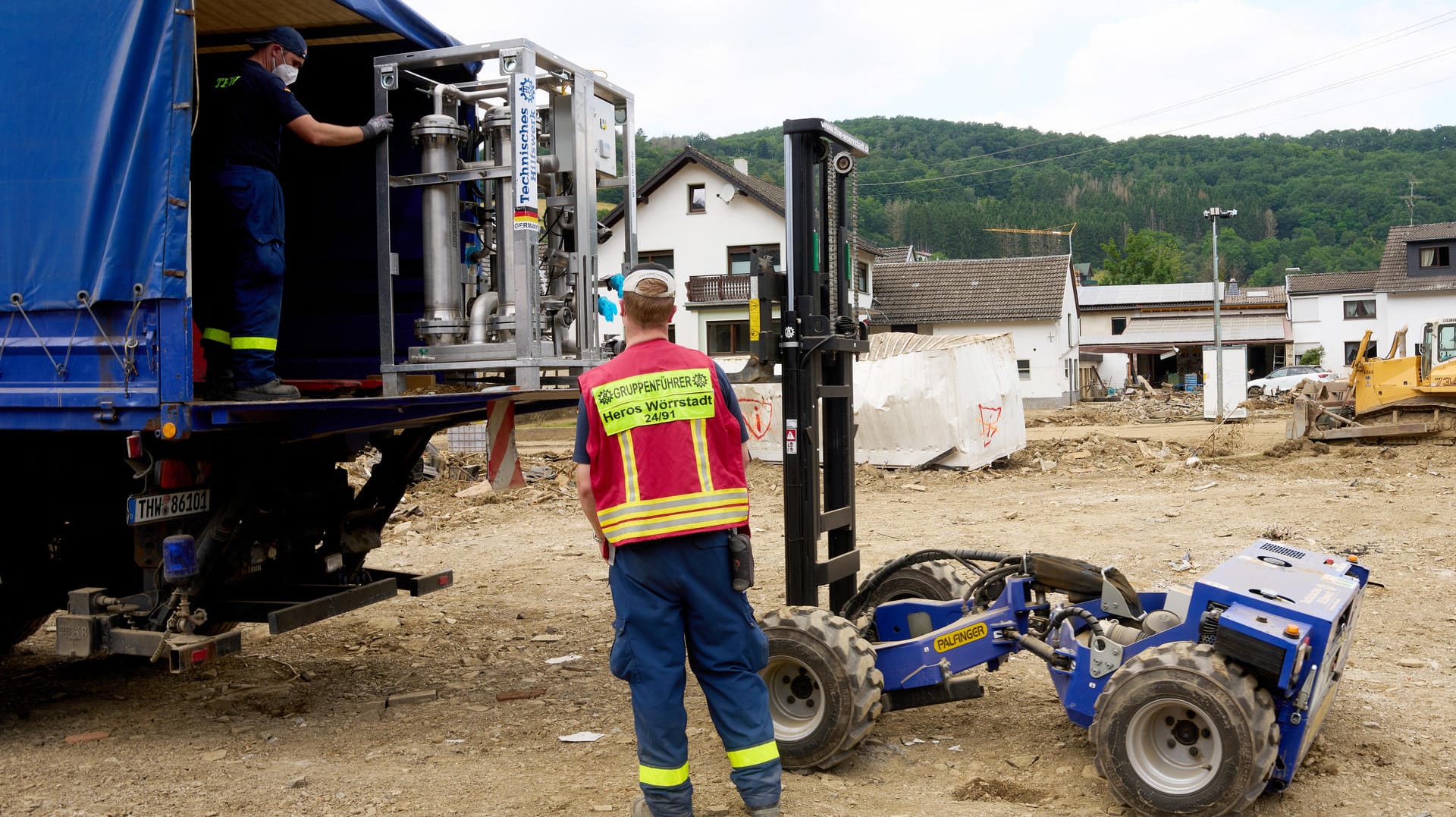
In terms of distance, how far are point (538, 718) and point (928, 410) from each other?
40.6 feet

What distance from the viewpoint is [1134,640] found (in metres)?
4.67

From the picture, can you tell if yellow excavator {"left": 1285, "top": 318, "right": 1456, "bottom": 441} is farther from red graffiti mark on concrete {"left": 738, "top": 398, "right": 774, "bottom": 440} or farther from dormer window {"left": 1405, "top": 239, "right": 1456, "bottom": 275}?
dormer window {"left": 1405, "top": 239, "right": 1456, "bottom": 275}

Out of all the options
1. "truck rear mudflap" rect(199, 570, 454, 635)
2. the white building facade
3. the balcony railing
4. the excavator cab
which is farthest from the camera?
the white building facade

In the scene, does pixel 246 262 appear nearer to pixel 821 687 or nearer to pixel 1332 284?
pixel 821 687

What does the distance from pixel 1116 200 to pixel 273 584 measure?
118628 millimetres

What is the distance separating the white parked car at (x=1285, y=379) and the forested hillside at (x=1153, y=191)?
41965 mm

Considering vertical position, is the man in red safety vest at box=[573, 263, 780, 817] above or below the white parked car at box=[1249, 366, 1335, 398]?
above

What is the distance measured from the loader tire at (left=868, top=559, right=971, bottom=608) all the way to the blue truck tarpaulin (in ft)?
11.6

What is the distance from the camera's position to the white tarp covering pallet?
56.9 ft

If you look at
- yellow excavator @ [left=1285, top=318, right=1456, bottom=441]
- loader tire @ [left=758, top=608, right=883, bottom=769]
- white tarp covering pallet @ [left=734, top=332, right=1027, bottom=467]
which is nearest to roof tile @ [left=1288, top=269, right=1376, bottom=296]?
yellow excavator @ [left=1285, top=318, right=1456, bottom=441]

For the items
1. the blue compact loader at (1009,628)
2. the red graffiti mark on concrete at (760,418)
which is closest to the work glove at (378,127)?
the blue compact loader at (1009,628)

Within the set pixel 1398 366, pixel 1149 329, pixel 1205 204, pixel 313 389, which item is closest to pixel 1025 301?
pixel 1149 329

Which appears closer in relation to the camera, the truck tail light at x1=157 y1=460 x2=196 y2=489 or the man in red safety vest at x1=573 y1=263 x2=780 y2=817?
the man in red safety vest at x1=573 y1=263 x2=780 y2=817

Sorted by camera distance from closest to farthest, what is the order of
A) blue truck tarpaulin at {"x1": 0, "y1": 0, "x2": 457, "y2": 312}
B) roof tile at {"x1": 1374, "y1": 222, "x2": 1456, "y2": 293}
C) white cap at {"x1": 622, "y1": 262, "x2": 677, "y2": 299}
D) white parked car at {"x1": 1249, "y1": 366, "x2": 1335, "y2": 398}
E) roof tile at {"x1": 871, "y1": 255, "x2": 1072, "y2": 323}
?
white cap at {"x1": 622, "y1": 262, "x2": 677, "y2": 299} → blue truck tarpaulin at {"x1": 0, "y1": 0, "x2": 457, "y2": 312} → white parked car at {"x1": 1249, "y1": 366, "x2": 1335, "y2": 398} → roof tile at {"x1": 871, "y1": 255, "x2": 1072, "y2": 323} → roof tile at {"x1": 1374, "y1": 222, "x2": 1456, "y2": 293}
